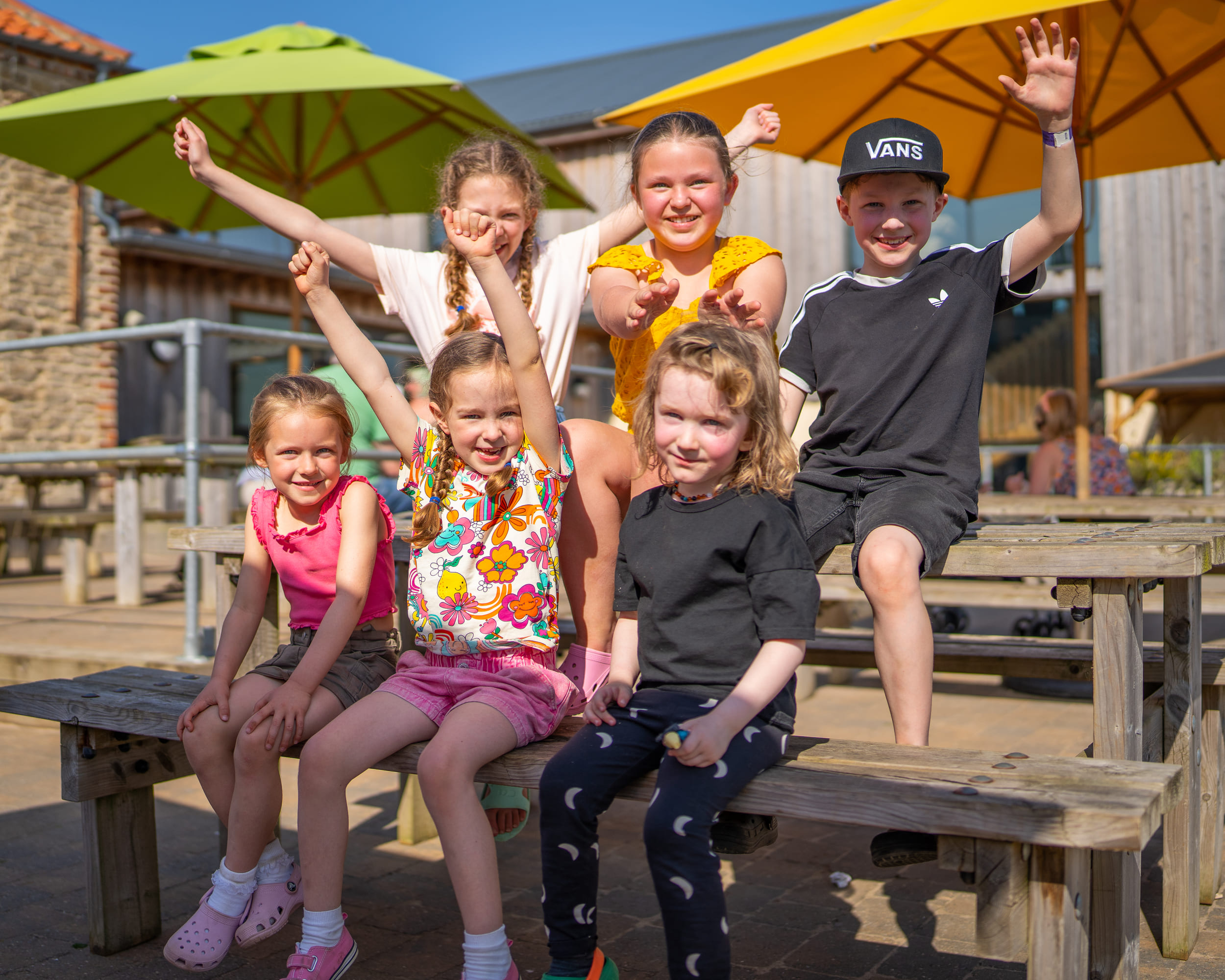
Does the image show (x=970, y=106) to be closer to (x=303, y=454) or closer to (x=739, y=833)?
(x=303, y=454)

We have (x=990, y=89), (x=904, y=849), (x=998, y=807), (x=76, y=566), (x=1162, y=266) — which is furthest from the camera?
(x=1162, y=266)

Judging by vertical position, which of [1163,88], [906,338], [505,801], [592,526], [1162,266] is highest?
[1162,266]

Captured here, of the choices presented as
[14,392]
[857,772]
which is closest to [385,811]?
[857,772]

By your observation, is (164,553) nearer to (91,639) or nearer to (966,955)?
A: (91,639)

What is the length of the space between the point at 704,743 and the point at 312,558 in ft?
3.90

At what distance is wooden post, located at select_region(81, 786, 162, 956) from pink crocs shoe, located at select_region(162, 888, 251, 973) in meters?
0.45

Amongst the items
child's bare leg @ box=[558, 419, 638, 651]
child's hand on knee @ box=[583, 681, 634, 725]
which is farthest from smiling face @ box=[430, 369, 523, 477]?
child's hand on knee @ box=[583, 681, 634, 725]

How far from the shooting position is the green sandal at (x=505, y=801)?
8.79 feet

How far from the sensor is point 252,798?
2330 millimetres

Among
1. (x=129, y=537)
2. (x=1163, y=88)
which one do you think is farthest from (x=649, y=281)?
(x=129, y=537)

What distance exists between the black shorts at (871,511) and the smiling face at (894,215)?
1.87 ft

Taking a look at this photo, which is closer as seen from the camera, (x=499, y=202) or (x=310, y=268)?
(x=310, y=268)

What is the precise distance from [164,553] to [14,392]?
224 centimetres

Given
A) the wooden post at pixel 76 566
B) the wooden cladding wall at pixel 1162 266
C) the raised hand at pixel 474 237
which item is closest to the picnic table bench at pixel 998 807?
the raised hand at pixel 474 237
